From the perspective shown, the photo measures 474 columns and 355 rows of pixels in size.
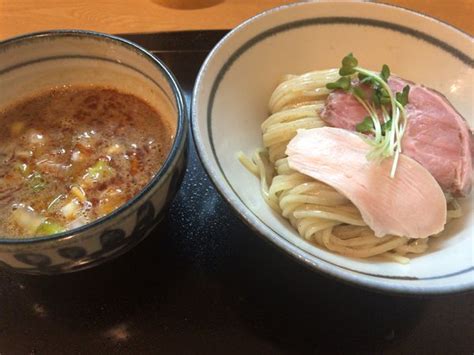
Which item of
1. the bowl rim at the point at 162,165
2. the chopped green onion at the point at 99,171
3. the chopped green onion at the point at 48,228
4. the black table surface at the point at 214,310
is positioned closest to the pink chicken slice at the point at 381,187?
the black table surface at the point at 214,310

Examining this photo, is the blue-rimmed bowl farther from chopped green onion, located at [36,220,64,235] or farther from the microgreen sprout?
the microgreen sprout

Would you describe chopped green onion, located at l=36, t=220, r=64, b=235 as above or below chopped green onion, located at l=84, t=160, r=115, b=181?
below

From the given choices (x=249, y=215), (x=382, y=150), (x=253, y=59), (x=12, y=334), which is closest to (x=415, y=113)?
(x=382, y=150)

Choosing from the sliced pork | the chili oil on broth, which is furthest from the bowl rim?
the sliced pork

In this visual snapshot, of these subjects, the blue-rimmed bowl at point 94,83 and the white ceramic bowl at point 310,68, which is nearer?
the blue-rimmed bowl at point 94,83

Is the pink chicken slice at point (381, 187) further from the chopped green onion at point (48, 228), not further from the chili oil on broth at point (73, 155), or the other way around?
the chopped green onion at point (48, 228)

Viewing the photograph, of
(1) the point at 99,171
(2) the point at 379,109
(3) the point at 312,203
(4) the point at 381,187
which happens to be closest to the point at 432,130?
(2) the point at 379,109
